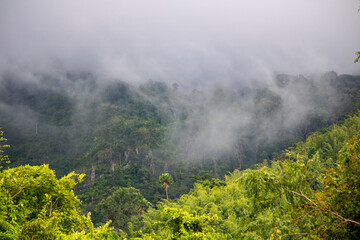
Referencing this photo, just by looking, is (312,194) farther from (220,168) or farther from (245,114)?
(245,114)

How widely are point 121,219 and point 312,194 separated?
31.8m

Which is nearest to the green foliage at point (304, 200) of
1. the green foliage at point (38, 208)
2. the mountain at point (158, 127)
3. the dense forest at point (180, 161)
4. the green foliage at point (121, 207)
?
the dense forest at point (180, 161)

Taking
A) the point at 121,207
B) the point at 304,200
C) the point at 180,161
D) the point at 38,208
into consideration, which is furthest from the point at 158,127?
the point at 304,200

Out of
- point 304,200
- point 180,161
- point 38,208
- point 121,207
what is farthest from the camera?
point 180,161

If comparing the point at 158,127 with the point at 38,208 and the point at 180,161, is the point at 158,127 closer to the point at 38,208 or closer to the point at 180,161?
the point at 180,161

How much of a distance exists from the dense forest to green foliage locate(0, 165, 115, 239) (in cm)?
5

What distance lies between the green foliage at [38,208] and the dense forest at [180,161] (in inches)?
1.8

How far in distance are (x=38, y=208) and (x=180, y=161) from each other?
86.8 m

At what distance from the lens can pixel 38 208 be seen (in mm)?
7957

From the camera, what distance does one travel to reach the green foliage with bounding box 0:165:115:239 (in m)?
5.61

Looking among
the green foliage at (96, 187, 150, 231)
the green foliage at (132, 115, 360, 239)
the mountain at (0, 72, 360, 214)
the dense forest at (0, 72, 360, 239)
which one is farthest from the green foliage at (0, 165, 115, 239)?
the mountain at (0, 72, 360, 214)

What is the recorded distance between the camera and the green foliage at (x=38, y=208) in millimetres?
5607

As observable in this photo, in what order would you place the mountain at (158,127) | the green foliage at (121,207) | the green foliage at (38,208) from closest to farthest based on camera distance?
the green foliage at (38,208)
the green foliage at (121,207)
the mountain at (158,127)

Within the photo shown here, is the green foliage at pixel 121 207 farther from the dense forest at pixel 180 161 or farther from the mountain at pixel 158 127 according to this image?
the mountain at pixel 158 127
